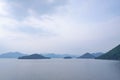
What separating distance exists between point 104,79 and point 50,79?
29016mm

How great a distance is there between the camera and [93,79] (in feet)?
266

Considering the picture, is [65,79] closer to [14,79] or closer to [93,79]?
[93,79]

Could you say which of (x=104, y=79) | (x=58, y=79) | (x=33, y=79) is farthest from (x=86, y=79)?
(x=33, y=79)

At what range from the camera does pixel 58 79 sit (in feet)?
269

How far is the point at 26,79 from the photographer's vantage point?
82.9 meters

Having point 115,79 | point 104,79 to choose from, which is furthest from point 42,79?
point 115,79

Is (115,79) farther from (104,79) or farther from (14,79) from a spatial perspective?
(14,79)

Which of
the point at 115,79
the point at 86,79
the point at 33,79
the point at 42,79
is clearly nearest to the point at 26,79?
the point at 33,79

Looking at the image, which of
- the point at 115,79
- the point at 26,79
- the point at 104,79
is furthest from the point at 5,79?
the point at 115,79

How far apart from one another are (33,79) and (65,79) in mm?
17341

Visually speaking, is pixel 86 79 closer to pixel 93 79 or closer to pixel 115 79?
pixel 93 79

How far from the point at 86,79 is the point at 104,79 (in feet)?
31.8

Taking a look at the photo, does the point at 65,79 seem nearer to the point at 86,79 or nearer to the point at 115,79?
the point at 86,79

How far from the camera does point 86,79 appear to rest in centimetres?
8162
